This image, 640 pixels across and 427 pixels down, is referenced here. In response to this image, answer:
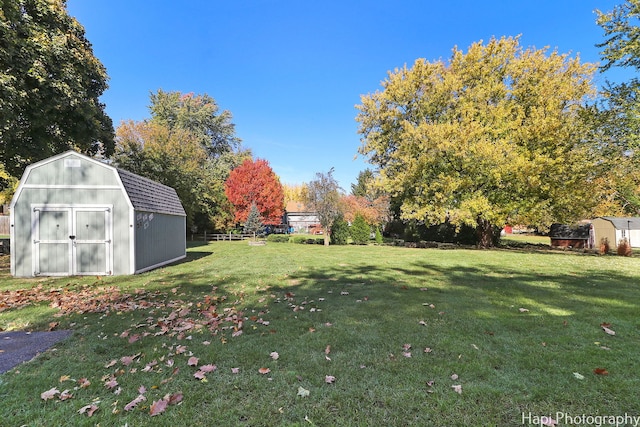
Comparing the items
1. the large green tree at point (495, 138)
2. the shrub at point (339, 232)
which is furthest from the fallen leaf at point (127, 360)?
the shrub at point (339, 232)

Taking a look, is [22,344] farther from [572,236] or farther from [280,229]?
[280,229]

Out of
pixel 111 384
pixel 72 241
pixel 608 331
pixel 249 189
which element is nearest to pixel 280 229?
pixel 249 189

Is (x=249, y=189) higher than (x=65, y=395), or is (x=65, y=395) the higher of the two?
(x=249, y=189)

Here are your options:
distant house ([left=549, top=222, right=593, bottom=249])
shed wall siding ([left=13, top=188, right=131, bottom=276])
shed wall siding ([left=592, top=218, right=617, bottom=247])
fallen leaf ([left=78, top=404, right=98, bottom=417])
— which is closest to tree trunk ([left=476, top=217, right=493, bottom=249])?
distant house ([left=549, top=222, right=593, bottom=249])

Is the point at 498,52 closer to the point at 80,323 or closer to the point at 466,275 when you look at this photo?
the point at 466,275

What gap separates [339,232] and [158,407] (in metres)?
24.2

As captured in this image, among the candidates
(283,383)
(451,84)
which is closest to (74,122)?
(283,383)

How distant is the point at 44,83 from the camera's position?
35.5 feet

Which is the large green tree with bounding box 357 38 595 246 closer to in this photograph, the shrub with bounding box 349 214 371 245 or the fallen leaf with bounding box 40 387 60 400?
the shrub with bounding box 349 214 371 245

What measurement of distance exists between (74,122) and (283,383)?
15139mm

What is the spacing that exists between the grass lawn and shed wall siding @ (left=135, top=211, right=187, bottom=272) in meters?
3.75

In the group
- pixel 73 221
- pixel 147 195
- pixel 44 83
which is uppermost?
pixel 44 83

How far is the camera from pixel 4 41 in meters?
9.80

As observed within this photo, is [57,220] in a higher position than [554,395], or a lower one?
higher
